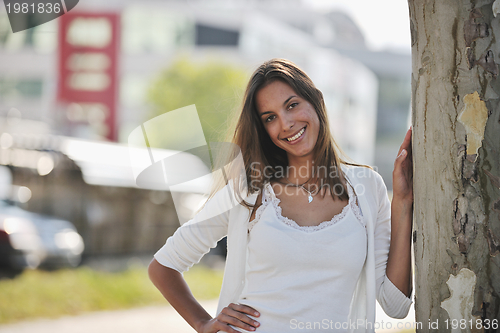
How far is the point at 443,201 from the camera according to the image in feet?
5.84

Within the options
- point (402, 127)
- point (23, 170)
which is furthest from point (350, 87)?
point (23, 170)

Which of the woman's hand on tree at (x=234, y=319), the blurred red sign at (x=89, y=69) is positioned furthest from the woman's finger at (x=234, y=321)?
the blurred red sign at (x=89, y=69)

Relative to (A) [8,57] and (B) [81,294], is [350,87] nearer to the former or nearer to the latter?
(A) [8,57]

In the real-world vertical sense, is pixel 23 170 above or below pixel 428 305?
above

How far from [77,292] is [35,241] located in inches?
81.4

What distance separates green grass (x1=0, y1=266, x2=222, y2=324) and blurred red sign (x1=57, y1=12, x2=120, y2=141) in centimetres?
2103

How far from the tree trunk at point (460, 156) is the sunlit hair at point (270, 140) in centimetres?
61

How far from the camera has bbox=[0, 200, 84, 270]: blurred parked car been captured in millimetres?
7785

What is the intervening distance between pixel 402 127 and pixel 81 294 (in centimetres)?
4379

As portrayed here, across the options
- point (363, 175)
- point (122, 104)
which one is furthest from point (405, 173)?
point (122, 104)

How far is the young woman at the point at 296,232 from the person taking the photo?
2.12 m

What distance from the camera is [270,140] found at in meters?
2.60

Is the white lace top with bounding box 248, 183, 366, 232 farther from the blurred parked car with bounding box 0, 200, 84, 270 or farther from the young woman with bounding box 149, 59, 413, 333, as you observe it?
the blurred parked car with bounding box 0, 200, 84, 270

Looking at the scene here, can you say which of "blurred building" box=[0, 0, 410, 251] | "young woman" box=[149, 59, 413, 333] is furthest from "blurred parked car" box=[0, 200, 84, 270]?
"blurred building" box=[0, 0, 410, 251]
